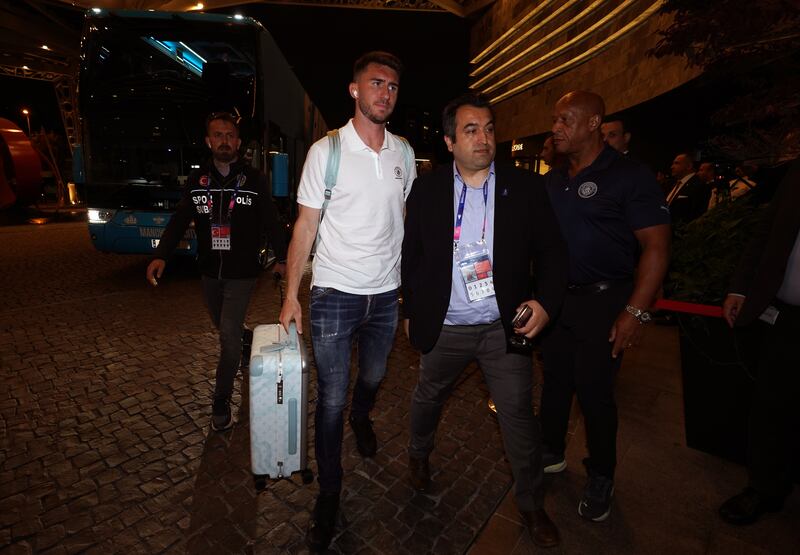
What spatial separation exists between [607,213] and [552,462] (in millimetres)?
1582

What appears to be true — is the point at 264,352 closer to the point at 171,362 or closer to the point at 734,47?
the point at 171,362

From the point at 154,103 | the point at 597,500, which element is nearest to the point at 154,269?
the point at 597,500

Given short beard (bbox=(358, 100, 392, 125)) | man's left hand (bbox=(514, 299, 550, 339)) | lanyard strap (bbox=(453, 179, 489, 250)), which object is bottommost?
man's left hand (bbox=(514, 299, 550, 339))

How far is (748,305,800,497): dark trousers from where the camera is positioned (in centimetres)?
224

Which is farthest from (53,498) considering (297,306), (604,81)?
(604,81)

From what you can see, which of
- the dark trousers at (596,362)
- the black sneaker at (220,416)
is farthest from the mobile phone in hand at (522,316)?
the black sneaker at (220,416)

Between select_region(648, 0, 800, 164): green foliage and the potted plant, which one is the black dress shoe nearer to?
the potted plant

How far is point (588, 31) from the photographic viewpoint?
11.7 m

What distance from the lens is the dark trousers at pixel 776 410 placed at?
2236 mm

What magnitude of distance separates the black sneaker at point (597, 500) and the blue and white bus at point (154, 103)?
615 cm

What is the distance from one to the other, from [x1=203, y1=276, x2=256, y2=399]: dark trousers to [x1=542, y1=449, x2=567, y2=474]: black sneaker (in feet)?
6.94

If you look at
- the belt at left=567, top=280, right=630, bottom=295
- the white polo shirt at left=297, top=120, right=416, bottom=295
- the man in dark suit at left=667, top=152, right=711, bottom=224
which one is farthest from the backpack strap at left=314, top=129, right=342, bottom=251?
the man in dark suit at left=667, top=152, right=711, bottom=224

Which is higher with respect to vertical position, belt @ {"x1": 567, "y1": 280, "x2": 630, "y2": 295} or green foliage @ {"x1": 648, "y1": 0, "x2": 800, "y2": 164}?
green foliage @ {"x1": 648, "y1": 0, "x2": 800, "y2": 164}

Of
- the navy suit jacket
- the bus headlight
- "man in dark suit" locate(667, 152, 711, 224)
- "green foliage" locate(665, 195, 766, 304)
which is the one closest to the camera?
the navy suit jacket
